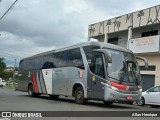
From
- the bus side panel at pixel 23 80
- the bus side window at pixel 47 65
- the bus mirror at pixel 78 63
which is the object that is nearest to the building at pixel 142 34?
the bus side window at pixel 47 65

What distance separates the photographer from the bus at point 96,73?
16578 mm

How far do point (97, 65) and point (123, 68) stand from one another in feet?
4.28

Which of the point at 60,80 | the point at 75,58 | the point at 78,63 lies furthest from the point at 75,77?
the point at 60,80

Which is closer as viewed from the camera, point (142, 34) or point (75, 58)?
point (75, 58)

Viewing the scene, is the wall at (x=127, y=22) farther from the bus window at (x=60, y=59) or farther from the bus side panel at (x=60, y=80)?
the bus side panel at (x=60, y=80)

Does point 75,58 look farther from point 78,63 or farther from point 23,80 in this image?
point 23,80

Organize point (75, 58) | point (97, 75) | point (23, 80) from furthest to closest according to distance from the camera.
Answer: point (23, 80) < point (75, 58) < point (97, 75)

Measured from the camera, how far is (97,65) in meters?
17.4

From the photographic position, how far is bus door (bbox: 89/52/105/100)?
55.5 ft

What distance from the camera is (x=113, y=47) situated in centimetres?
1772

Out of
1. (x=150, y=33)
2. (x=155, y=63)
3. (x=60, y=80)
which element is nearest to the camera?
(x=60, y=80)

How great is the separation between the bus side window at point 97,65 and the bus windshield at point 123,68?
477mm

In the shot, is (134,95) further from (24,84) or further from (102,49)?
(24,84)

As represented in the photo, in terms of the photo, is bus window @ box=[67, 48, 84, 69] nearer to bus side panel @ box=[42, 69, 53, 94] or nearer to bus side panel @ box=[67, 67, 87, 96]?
bus side panel @ box=[67, 67, 87, 96]
